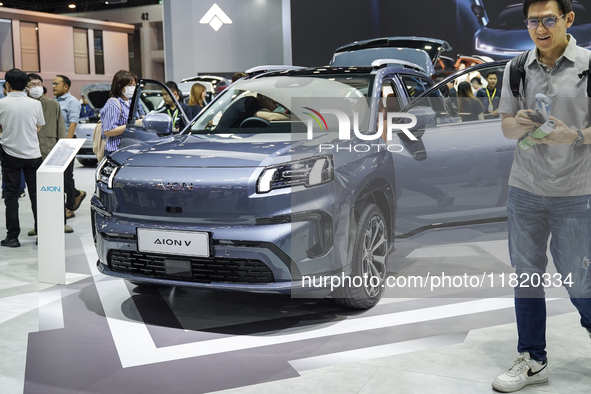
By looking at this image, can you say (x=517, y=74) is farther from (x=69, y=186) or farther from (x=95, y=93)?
(x=95, y=93)

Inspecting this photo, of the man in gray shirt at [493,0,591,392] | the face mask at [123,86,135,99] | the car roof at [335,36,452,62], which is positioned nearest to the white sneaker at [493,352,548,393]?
the man in gray shirt at [493,0,591,392]

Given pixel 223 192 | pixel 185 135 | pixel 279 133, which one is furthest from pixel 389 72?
pixel 223 192

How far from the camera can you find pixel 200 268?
3316 mm

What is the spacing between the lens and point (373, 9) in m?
12.2

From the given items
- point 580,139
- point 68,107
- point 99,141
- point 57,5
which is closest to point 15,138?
point 99,141

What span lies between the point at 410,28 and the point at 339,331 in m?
9.58

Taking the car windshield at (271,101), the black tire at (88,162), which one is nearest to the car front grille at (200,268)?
the car windshield at (271,101)

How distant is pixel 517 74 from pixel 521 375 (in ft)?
4.16

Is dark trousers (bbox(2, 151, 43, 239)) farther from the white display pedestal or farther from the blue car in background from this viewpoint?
the blue car in background

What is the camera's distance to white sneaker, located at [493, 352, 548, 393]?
2652mm

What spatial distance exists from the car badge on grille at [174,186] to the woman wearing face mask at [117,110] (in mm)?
2647

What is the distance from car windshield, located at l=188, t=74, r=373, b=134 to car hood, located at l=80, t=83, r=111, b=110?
1121cm

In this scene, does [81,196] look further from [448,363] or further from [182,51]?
[182,51]

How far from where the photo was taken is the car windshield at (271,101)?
4.09m
